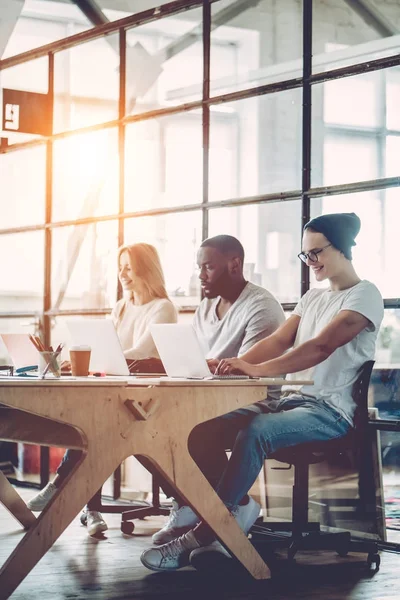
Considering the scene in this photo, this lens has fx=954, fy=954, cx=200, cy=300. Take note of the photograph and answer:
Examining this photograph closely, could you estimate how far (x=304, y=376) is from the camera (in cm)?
351

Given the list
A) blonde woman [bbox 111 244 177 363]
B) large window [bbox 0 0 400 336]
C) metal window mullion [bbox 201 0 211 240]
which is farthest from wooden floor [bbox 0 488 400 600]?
metal window mullion [bbox 201 0 211 240]

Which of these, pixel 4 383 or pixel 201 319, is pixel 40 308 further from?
pixel 4 383

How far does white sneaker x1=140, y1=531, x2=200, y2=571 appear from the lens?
314cm

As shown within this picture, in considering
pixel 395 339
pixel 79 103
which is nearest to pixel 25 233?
pixel 79 103

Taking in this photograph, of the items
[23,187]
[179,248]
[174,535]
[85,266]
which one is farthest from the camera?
[23,187]

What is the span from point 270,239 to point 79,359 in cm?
139

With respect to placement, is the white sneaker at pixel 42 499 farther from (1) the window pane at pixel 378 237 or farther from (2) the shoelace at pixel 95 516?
(1) the window pane at pixel 378 237

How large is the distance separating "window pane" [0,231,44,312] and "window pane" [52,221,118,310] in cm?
12

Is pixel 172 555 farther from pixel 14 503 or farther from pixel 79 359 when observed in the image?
pixel 14 503

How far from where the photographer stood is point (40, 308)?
5.36 meters

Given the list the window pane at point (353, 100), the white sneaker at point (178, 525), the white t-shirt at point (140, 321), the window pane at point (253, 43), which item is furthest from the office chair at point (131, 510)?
the window pane at point (253, 43)

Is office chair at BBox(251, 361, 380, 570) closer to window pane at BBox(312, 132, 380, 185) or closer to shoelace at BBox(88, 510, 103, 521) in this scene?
shoelace at BBox(88, 510, 103, 521)

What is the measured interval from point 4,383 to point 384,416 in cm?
172

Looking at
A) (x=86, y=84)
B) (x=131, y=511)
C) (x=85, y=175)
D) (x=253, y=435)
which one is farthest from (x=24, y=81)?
(x=253, y=435)
